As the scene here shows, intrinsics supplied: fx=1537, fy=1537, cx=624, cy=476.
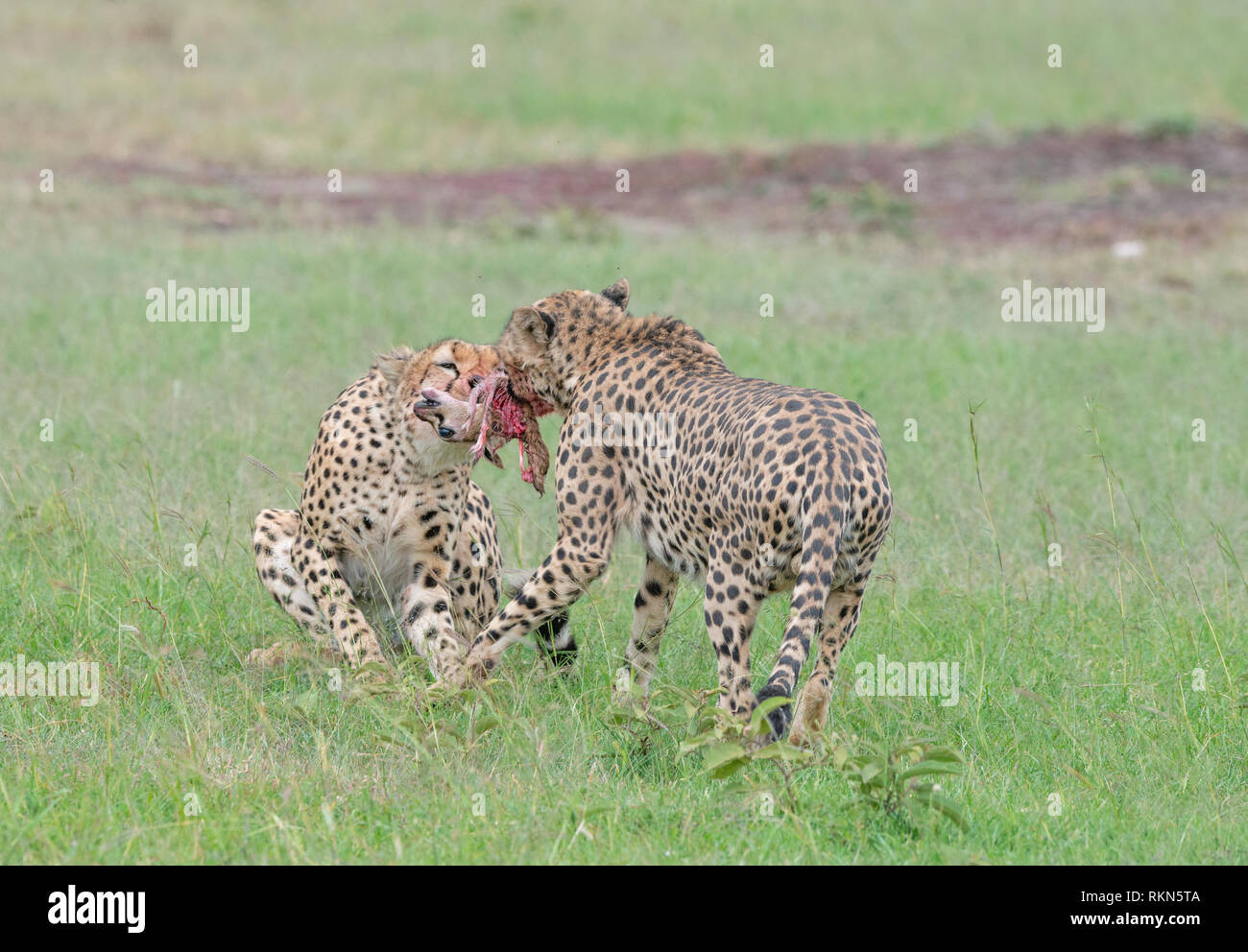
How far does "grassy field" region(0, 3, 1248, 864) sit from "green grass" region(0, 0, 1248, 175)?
0.74 feet

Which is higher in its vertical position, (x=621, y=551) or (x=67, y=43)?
(x=67, y=43)

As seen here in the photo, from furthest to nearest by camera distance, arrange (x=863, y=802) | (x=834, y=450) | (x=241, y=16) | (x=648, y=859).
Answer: (x=241, y=16) < (x=834, y=450) < (x=863, y=802) < (x=648, y=859)

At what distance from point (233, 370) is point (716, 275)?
15.9ft

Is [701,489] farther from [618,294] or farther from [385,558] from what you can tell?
[385,558]

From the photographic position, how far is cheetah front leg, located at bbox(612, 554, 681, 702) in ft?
19.0

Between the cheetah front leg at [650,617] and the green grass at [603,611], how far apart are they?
0.10 metres

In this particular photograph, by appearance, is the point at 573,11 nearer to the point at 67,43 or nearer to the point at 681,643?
the point at 67,43

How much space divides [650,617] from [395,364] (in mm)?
1410

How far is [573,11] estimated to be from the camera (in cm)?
2773

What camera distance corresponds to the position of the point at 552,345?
19.7ft

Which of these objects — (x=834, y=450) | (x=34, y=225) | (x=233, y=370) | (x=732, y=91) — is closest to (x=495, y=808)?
(x=834, y=450)

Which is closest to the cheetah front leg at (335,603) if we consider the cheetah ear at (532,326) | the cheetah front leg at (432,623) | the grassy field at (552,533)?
the cheetah front leg at (432,623)

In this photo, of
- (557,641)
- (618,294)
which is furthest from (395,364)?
(557,641)

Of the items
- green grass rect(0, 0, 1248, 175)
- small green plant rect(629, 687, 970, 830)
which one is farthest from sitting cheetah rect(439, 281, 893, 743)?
green grass rect(0, 0, 1248, 175)
